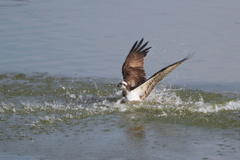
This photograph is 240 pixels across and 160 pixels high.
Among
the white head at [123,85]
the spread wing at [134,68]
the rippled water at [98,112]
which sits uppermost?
the spread wing at [134,68]

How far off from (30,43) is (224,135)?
669 cm

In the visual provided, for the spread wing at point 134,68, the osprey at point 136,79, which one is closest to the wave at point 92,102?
the osprey at point 136,79

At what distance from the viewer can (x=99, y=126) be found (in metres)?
8.55

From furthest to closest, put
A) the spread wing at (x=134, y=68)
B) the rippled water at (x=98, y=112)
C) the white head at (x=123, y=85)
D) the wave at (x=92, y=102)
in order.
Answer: the spread wing at (x=134, y=68) < the white head at (x=123, y=85) < the wave at (x=92, y=102) < the rippled water at (x=98, y=112)

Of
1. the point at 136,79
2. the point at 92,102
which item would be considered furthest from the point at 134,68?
the point at 92,102

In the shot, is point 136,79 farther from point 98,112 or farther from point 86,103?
point 98,112

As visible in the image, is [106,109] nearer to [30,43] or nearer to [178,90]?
[178,90]

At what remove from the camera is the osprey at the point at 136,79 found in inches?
396

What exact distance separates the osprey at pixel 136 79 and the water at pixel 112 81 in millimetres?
255

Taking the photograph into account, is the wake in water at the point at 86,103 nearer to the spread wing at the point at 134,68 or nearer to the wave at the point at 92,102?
the wave at the point at 92,102

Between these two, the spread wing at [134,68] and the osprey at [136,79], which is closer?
the osprey at [136,79]

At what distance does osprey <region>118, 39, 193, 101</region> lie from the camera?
10.1 m

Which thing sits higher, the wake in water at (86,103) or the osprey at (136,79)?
the osprey at (136,79)

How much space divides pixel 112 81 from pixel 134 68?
2.24 feet
